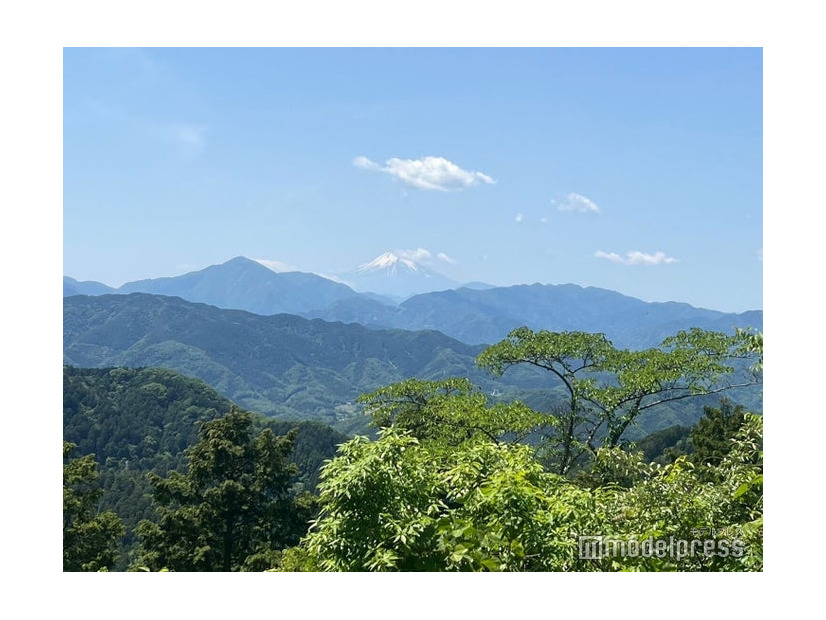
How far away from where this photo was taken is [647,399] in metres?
8.87

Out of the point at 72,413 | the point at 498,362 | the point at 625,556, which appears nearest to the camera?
the point at 625,556

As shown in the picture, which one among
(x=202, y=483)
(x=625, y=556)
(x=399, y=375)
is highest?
(x=625, y=556)

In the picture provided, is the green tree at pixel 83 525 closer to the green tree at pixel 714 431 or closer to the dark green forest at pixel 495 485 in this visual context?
the dark green forest at pixel 495 485

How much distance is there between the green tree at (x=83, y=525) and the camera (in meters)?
10.5

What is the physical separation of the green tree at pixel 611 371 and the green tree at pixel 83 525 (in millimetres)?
7000

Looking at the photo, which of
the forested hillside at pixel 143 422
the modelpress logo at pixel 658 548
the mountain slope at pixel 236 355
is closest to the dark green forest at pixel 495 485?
the modelpress logo at pixel 658 548

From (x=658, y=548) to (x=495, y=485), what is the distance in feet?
3.72

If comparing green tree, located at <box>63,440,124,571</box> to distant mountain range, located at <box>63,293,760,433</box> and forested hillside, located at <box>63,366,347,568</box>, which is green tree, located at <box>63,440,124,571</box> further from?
distant mountain range, located at <box>63,293,760,433</box>

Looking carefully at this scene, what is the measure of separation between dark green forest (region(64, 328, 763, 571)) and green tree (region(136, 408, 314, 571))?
0.03m

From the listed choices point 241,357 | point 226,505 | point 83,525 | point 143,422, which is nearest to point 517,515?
point 83,525

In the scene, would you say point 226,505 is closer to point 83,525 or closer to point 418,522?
point 83,525

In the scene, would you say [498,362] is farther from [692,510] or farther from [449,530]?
[449,530]
